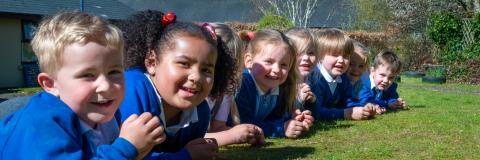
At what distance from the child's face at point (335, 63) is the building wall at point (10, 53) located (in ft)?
60.8

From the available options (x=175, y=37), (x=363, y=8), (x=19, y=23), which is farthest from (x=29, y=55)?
(x=175, y=37)

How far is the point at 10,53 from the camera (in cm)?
→ 2322

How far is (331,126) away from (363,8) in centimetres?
3011

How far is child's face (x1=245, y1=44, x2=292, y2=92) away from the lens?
5176 millimetres

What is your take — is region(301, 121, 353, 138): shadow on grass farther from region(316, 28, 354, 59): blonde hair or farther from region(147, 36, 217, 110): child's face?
region(147, 36, 217, 110): child's face

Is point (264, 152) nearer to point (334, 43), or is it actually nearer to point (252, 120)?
point (252, 120)

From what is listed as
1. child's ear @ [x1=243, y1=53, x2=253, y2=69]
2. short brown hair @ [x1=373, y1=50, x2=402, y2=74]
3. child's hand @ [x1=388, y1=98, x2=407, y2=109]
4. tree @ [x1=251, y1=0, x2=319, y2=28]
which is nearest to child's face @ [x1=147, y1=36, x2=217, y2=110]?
child's ear @ [x1=243, y1=53, x2=253, y2=69]

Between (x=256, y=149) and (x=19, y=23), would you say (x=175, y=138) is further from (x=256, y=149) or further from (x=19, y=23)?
(x=19, y=23)

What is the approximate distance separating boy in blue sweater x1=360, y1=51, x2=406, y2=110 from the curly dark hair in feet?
15.6

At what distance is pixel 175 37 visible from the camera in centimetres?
352

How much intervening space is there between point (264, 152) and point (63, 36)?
7.43 feet

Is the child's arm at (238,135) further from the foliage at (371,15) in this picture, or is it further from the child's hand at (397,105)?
the foliage at (371,15)

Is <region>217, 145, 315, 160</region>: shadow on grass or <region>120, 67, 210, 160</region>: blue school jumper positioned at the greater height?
<region>120, 67, 210, 160</region>: blue school jumper

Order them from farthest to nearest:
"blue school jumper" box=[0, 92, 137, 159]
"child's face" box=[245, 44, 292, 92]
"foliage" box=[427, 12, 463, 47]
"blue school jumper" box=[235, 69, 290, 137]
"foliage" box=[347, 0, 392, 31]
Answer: "foliage" box=[347, 0, 392, 31] < "foliage" box=[427, 12, 463, 47] < "blue school jumper" box=[235, 69, 290, 137] < "child's face" box=[245, 44, 292, 92] < "blue school jumper" box=[0, 92, 137, 159]
